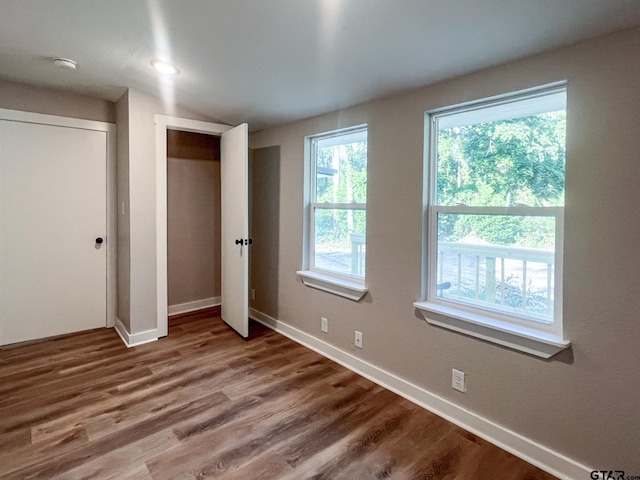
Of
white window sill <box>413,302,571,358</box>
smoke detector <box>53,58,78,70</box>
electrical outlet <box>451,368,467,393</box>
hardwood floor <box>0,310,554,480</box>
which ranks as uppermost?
smoke detector <box>53,58,78,70</box>

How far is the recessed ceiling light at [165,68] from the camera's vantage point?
2.46 meters

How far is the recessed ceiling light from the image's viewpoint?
2.46 m

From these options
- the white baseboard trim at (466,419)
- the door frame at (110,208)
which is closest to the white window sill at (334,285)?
the white baseboard trim at (466,419)

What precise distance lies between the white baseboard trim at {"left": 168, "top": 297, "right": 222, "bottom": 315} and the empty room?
68cm

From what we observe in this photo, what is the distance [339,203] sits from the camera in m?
3.01

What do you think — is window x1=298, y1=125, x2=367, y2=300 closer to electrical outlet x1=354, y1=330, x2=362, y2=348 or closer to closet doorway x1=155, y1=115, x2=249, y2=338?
electrical outlet x1=354, y1=330, x2=362, y2=348

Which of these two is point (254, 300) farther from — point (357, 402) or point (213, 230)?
point (357, 402)

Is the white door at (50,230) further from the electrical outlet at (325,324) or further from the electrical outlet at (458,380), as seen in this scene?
the electrical outlet at (458,380)

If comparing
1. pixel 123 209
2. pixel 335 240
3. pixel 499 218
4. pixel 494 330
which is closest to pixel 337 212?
pixel 335 240

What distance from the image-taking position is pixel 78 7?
1.84 meters

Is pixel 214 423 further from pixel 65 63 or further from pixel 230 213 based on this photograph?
pixel 65 63

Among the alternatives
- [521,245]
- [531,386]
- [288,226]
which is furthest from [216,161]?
[531,386]

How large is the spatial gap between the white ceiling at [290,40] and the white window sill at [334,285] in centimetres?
140

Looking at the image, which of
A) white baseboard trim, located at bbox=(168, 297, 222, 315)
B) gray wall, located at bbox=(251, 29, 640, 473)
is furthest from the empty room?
white baseboard trim, located at bbox=(168, 297, 222, 315)
